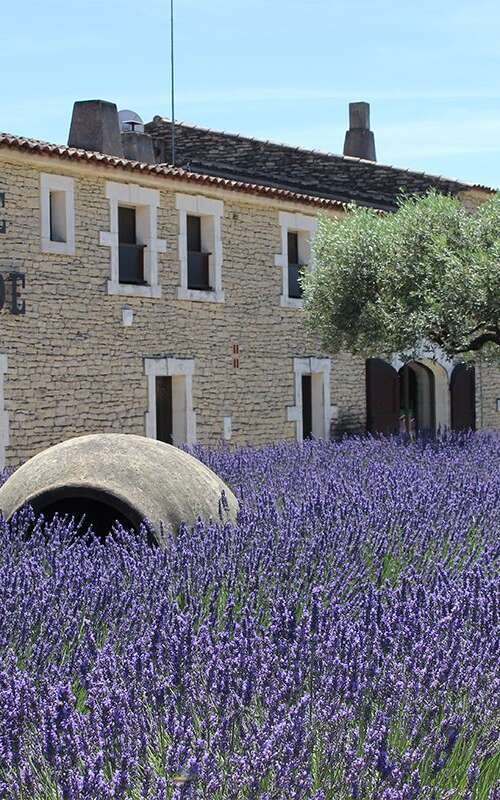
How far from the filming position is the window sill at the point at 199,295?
18031 millimetres

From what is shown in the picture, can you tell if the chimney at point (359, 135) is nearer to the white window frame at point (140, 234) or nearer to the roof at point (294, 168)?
the roof at point (294, 168)

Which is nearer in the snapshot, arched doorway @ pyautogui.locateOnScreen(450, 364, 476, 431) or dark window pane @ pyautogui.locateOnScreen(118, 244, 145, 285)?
dark window pane @ pyautogui.locateOnScreen(118, 244, 145, 285)

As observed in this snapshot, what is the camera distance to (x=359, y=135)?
2989 cm

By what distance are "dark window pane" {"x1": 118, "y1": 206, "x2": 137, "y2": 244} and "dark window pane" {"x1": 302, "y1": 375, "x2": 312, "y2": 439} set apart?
474 cm

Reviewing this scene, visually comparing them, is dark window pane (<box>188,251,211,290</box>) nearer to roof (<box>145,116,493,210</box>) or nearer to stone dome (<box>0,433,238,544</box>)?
roof (<box>145,116,493,210</box>)

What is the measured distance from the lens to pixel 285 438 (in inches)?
782

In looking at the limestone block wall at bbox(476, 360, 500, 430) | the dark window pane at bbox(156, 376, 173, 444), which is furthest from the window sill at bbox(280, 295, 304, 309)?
the limestone block wall at bbox(476, 360, 500, 430)

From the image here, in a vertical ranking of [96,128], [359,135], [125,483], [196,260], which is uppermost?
[359,135]

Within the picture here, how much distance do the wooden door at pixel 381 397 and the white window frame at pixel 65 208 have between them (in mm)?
7439

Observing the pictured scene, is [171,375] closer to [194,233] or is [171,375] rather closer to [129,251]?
[129,251]

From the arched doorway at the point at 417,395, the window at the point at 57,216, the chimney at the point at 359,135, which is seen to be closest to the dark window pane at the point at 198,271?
the window at the point at 57,216

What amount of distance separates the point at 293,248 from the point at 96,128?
12.6 feet

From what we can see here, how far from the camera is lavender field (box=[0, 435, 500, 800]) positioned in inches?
135

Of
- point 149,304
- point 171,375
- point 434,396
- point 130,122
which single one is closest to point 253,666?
point 149,304
